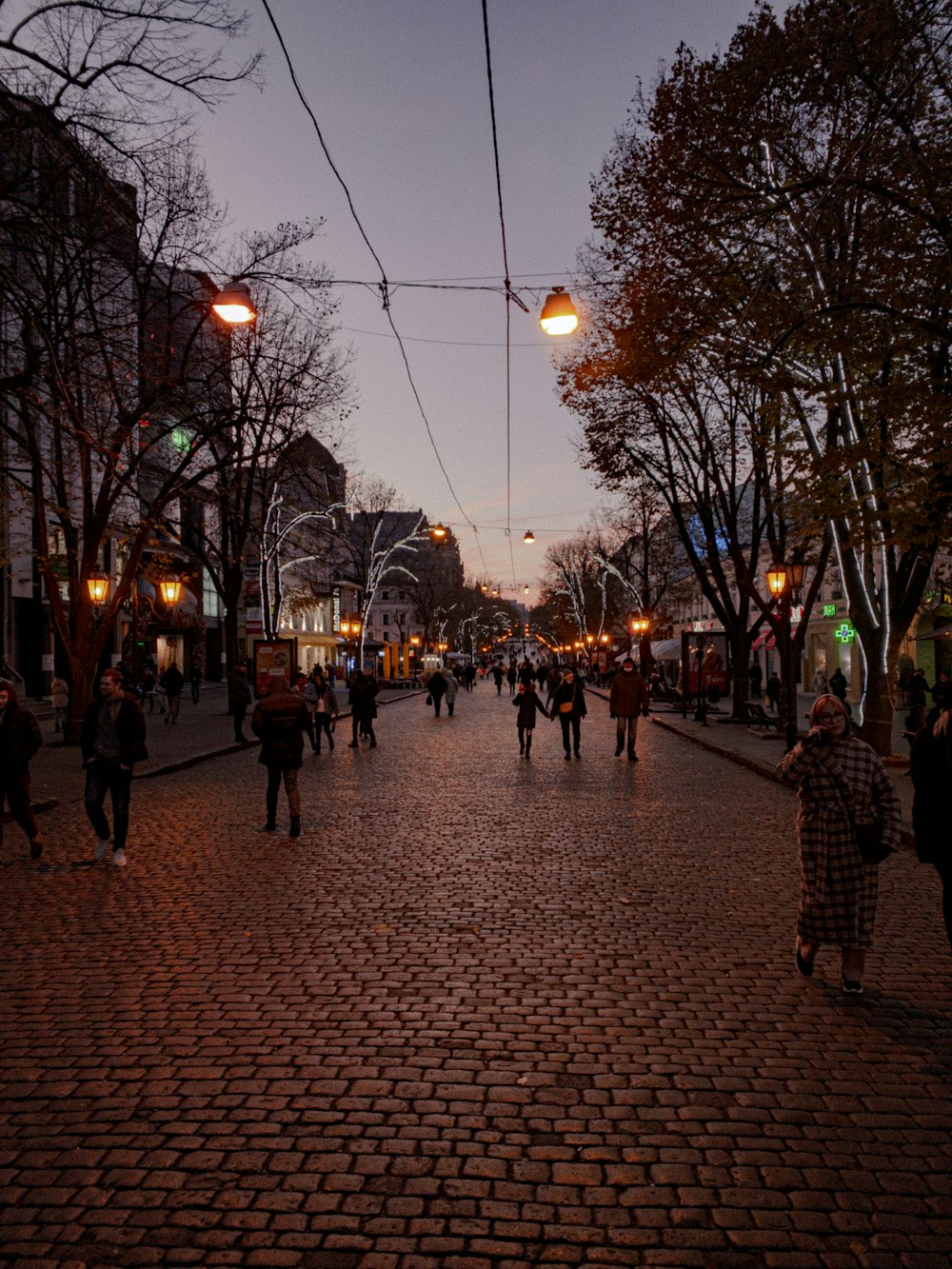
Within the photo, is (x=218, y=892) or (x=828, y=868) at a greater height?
(x=828, y=868)

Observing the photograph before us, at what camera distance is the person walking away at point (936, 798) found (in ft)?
17.0

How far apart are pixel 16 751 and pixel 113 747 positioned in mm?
940

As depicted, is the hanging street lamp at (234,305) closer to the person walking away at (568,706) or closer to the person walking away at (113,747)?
the person walking away at (113,747)

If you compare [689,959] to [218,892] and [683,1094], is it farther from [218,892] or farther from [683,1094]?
[218,892]

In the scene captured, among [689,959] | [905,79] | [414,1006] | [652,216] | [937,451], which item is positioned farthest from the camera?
[652,216]

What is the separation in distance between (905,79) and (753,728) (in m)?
16.9

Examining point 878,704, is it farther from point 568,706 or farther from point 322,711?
point 322,711

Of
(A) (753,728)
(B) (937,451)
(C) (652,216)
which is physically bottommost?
(A) (753,728)

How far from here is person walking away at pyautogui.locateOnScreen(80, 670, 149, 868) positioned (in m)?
9.09

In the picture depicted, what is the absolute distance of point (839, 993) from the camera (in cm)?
550

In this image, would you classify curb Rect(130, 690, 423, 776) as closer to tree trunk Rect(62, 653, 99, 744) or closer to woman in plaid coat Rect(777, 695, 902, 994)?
tree trunk Rect(62, 653, 99, 744)

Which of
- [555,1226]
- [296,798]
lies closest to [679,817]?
[296,798]

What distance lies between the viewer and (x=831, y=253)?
626 inches

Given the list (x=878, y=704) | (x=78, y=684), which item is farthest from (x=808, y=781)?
(x=78, y=684)
